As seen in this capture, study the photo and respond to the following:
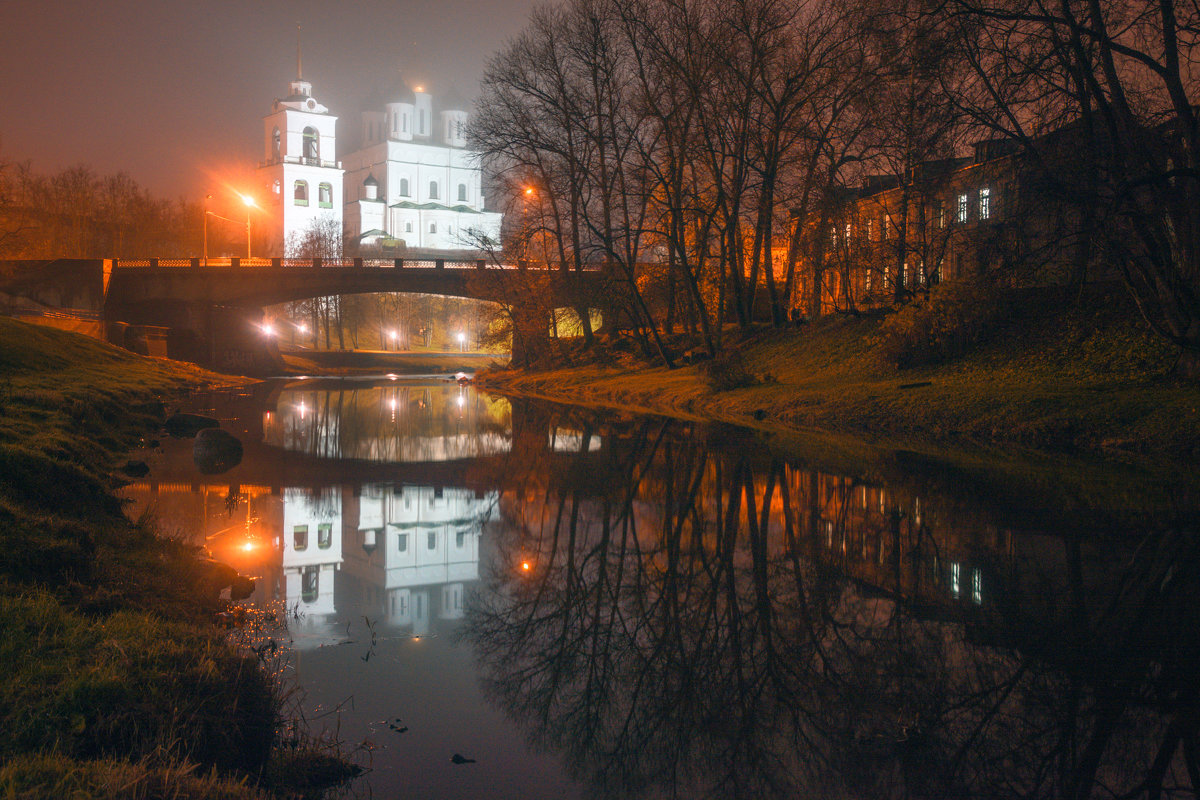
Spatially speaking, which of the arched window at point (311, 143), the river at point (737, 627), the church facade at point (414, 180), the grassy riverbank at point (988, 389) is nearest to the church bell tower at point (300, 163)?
the arched window at point (311, 143)

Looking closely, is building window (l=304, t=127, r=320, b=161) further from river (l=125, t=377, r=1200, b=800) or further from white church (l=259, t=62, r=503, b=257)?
river (l=125, t=377, r=1200, b=800)

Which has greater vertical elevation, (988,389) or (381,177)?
(381,177)

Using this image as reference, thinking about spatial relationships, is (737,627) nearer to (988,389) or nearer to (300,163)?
(988,389)

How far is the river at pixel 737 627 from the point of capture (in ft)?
15.7

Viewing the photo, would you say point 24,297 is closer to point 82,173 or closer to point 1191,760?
point 82,173

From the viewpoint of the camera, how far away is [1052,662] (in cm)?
596

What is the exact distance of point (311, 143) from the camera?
150375 millimetres

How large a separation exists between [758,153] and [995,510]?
26768 mm

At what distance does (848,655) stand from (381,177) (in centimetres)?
16732

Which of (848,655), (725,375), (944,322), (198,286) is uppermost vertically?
(198,286)

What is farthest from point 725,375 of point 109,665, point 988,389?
point 109,665

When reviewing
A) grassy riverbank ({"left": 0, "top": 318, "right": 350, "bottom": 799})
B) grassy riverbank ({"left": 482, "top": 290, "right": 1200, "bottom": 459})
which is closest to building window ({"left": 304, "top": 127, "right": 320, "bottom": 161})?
grassy riverbank ({"left": 482, "top": 290, "right": 1200, "bottom": 459})

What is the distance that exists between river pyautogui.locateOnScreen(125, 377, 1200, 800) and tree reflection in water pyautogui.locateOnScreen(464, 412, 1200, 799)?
23mm

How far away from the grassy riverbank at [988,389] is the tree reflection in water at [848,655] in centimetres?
913
